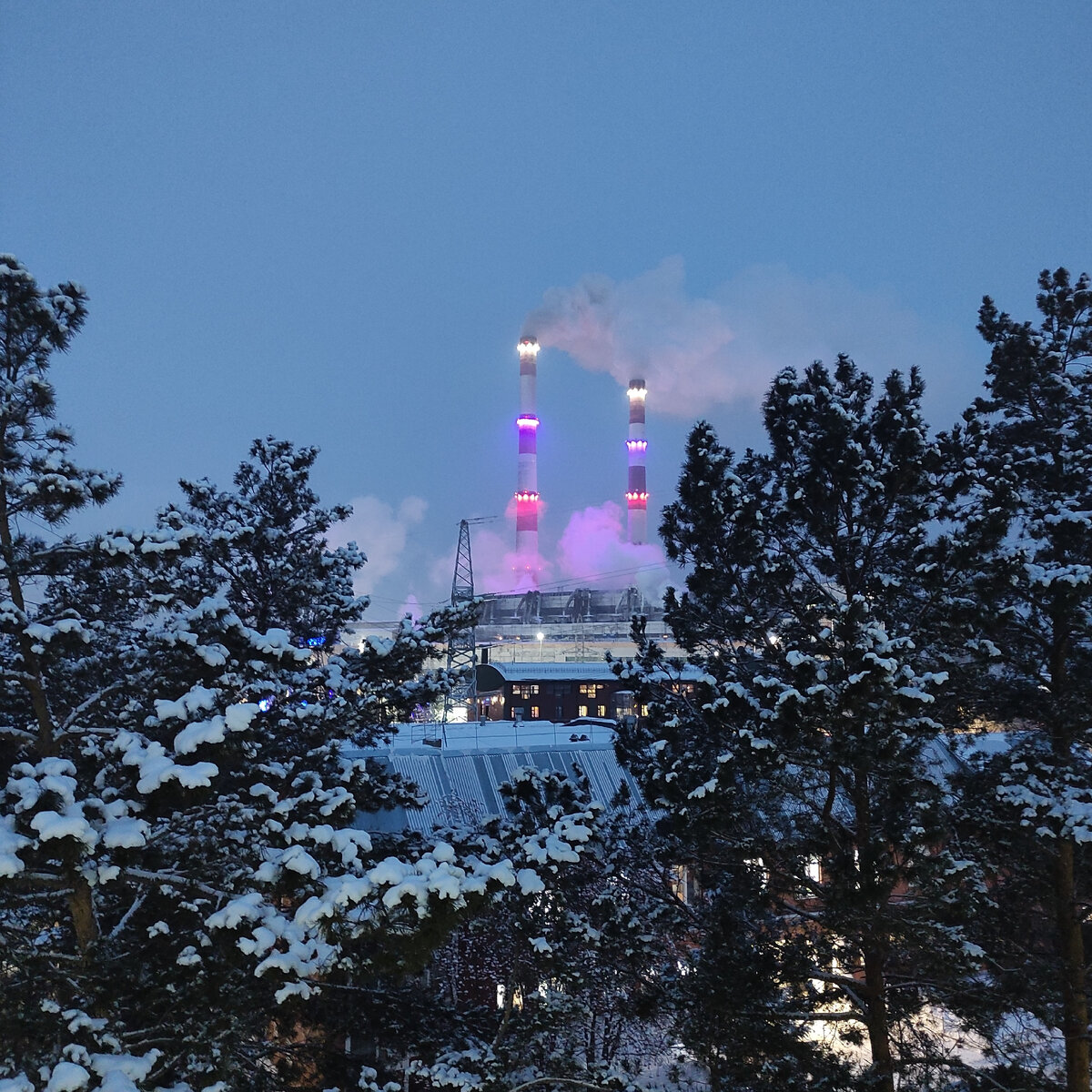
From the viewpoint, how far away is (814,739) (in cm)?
902

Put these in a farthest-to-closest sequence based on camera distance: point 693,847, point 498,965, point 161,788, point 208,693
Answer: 1. point 498,965
2. point 693,847
3. point 208,693
4. point 161,788

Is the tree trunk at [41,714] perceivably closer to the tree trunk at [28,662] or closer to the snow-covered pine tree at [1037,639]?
the tree trunk at [28,662]

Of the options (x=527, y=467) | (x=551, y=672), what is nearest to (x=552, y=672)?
(x=551, y=672)

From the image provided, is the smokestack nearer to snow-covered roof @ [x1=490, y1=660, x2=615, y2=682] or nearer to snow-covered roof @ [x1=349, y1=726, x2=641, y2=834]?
snow-covered roof @ [x1=490, y1=660, x2=615, y2=682]

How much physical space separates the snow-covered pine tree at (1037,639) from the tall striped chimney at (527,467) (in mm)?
87143

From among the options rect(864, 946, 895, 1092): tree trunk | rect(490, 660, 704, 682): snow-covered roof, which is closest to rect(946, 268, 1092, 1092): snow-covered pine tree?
rect(864, 946, 895, 1092): tree trunk

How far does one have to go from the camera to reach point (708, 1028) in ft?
32.1

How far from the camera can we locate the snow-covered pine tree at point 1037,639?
934 cm

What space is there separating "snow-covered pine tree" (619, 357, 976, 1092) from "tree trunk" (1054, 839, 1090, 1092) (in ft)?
3.78

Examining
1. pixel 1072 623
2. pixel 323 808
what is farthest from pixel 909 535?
pixel 323 808

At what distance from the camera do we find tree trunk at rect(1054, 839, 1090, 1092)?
30.6 ft

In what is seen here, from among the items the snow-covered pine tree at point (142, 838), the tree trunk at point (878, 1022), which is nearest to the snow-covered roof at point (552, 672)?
the tree trunk at point (878, 1022)

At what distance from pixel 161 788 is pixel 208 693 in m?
0.72

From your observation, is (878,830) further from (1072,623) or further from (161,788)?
(161,788)
